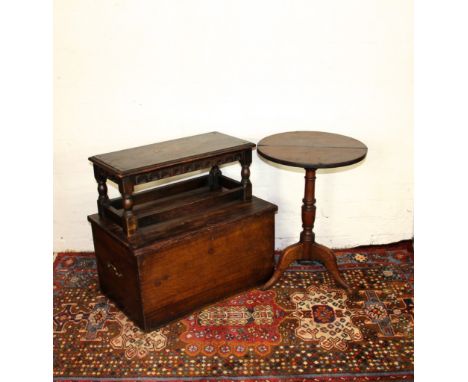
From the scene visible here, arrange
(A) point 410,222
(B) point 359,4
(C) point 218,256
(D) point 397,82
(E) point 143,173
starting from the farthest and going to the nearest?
1. (A) point 410,222
2. (D) point 397,82
3. (B) point 359,4
4. (C) point 218,256
5. (E) point 143,173

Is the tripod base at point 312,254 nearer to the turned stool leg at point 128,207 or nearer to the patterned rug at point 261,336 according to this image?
the patterned rug at point 261,336

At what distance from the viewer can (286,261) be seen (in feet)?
11.3

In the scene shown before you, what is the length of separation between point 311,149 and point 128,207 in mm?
1191

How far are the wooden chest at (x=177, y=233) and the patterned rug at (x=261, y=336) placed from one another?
0.48ft

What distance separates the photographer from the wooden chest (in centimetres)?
288

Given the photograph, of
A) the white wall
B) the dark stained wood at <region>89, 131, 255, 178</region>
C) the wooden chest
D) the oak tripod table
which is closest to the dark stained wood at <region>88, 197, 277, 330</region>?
the wooden chest

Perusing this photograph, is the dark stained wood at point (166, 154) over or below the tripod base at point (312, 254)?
over

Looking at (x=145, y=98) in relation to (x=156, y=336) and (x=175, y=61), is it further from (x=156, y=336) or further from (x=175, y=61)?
(x=156, y=336)

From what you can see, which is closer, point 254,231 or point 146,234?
point 146,234

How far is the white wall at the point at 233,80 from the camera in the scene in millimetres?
3375

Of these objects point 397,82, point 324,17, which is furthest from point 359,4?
point 397,82

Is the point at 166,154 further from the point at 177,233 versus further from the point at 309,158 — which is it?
the point at 309,158

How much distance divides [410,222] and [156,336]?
230cm

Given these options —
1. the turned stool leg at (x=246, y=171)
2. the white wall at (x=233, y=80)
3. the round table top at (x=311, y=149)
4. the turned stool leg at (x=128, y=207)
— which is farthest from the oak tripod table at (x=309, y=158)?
the turned stool leg at (x=128, y=207)
